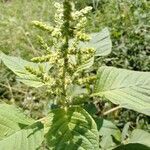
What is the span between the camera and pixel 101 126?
176cm

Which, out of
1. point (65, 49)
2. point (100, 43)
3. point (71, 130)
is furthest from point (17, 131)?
point (100, 43)

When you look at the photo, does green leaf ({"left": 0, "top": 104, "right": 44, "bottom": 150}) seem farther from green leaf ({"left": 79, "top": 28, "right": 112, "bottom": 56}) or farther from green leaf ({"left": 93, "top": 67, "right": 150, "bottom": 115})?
green leaf ({"left": 79, "top": 28, "right": 112, "bottom": 56})

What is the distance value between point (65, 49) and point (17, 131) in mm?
381

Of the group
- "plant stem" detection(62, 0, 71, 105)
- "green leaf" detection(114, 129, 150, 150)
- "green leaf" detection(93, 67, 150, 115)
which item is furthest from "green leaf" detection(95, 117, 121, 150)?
"plant stem" detection(62, 0, 71, 105)

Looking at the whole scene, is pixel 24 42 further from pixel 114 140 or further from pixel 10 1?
pixel 114 140

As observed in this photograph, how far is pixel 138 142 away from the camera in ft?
5.80

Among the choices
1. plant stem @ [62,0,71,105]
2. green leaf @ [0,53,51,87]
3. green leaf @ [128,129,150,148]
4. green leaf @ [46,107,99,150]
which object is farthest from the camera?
green leaf @ [128,129,150,148]

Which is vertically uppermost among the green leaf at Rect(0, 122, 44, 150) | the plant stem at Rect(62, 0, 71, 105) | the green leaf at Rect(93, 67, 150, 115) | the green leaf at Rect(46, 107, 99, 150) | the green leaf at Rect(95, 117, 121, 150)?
the plant stem at Rect(62, 0, 71, 105)

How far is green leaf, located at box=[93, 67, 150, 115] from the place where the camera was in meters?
1.43

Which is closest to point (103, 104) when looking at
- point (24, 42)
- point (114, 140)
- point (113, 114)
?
point (113, 114)

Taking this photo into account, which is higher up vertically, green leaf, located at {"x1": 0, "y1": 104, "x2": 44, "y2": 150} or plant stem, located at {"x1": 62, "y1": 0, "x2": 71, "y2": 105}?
plant stem, located at {"x1": 62, "y1": 0, "x2": 71, "y2": 105}

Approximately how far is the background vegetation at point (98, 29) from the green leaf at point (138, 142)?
48 cm

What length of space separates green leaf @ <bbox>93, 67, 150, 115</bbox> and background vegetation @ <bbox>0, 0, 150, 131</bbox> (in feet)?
1.58

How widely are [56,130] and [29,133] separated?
0.12 metres
